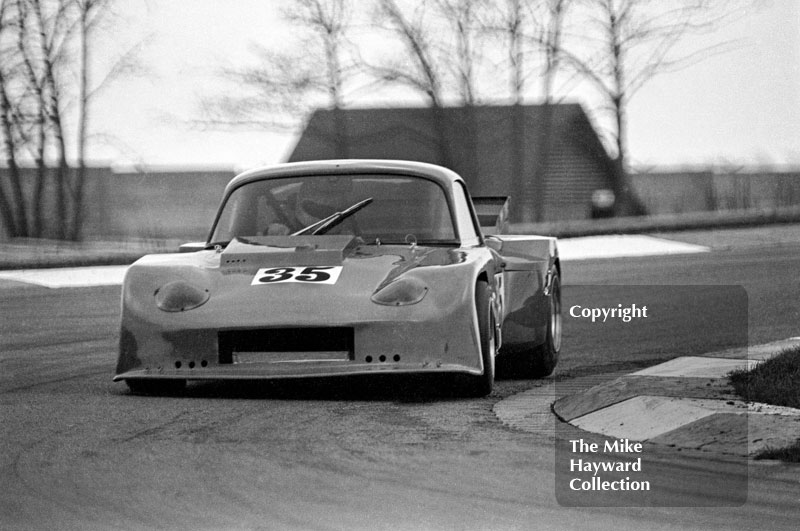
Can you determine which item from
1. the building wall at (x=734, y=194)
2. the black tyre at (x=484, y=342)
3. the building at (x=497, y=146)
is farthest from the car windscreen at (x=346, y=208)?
the building wall at (x=734, y=194)

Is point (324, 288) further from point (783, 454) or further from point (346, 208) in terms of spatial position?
point (783, 454)

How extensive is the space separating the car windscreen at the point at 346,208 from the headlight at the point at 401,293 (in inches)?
29.3

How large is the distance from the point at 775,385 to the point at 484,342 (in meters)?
1.49

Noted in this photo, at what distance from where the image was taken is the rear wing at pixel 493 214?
32.6 ft

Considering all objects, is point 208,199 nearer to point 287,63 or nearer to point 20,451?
point 287,63

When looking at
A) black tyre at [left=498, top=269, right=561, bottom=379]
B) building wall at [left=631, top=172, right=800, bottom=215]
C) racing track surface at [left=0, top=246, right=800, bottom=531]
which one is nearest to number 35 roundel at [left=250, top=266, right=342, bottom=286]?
racing track surface at [left=0, top=246, right=800, bottom=531]

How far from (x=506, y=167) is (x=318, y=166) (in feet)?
141

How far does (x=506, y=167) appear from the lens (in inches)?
2019

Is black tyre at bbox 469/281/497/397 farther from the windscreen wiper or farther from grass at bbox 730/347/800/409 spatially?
grass at bbox 730/347/800/409

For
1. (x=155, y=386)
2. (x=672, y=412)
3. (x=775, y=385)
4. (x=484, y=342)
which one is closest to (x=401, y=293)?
(x=484, y=342)

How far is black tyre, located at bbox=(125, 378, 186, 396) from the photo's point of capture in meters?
7.71

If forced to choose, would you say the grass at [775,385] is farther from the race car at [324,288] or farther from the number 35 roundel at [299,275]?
the number 35 roundel at [299,275]

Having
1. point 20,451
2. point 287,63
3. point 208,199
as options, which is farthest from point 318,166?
point 208,199

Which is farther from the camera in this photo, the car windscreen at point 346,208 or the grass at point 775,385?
the car windscreen at point 346,208
